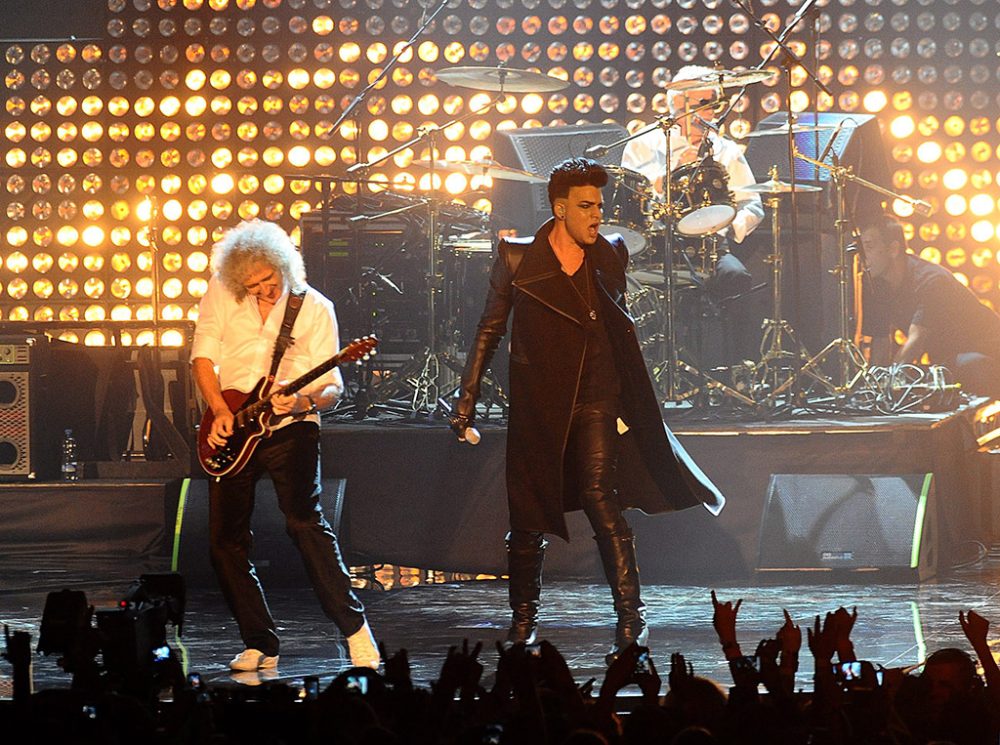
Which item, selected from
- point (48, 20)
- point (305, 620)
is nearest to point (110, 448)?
point (305, 620)

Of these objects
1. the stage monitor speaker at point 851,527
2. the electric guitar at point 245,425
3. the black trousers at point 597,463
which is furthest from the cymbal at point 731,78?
the electric guitar at point 245,425

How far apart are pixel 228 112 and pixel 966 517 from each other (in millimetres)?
7301

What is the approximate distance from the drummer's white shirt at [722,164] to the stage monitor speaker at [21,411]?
386 centimetres

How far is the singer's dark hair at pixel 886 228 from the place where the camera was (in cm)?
1116

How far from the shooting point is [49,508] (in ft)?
27.7

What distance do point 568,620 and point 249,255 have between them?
2.29m

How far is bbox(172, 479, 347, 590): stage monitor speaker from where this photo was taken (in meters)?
7.87

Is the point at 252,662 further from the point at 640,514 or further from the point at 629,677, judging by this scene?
the point at 629,677

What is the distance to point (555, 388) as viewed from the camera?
5469mm

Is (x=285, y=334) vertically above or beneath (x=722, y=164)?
beneath

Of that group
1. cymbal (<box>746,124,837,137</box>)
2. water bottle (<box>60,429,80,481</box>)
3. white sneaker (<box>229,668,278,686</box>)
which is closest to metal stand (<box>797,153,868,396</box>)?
cymbal (<box>746,124,837,137</box>)

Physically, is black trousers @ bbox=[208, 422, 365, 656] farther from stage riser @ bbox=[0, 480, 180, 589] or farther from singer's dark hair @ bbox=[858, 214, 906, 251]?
singer's dark hair @ bbox=[858, 214, 906, 251]

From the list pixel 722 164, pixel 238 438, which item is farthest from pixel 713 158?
pixel 238 438

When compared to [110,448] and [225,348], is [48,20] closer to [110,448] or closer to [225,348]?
[110,448]
